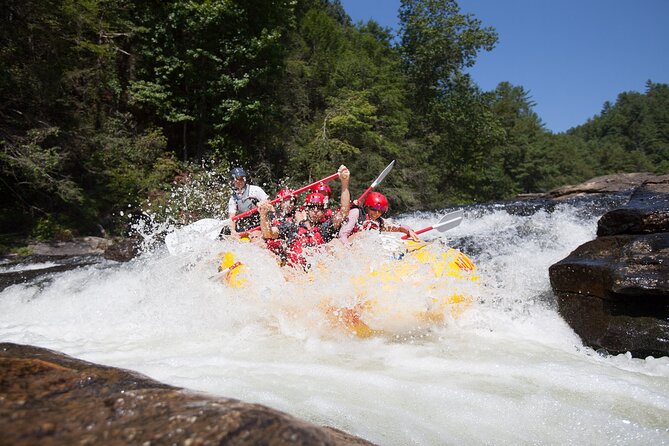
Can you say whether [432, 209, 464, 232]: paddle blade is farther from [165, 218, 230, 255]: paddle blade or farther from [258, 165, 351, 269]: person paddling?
[165, 218, 230, 255]: paddle blade

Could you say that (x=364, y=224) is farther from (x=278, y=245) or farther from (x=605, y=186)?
(x=605, y=186)

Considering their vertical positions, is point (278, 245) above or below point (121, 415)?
above

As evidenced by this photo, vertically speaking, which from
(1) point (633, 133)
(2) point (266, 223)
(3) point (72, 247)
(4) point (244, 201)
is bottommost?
(3) point (72, 247)

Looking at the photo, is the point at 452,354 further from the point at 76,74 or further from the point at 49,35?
the point at 76,74

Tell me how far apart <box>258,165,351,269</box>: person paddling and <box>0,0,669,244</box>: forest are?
755 cm

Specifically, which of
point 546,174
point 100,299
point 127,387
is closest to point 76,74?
point 100,299

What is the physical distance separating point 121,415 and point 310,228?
3712 millimetres

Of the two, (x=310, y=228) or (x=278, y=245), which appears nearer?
(x=310, y=228)

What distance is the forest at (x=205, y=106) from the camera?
437 inches

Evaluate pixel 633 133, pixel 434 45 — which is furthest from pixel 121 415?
pixel 633 133

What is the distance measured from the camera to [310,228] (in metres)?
5.00

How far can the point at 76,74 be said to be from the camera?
42.8 ft

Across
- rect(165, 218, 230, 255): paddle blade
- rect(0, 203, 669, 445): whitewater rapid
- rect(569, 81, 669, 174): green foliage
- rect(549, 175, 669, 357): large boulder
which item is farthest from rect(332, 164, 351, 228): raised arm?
rect(569, 81, 669, 174): green foliage

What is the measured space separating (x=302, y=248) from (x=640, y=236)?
336 centimetres
